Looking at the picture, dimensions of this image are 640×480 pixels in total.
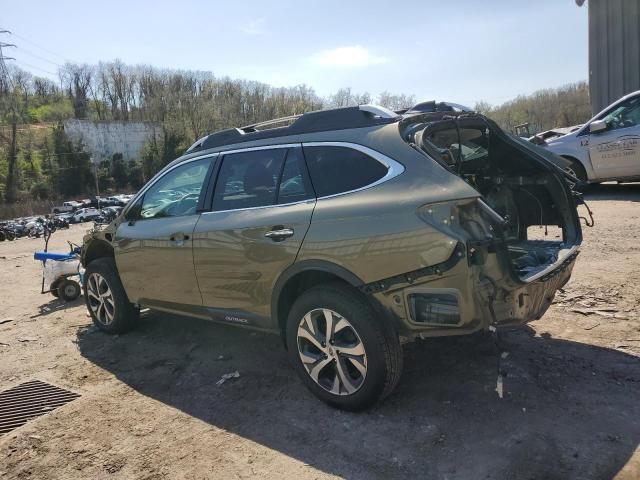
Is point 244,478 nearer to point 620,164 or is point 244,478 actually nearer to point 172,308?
point 172,308

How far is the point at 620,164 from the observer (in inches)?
393

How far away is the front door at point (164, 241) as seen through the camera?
424 cm

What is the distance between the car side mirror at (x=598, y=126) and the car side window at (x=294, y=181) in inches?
336

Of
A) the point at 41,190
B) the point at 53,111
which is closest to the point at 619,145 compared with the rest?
the point at 41,190

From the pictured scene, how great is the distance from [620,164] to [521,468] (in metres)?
9.07

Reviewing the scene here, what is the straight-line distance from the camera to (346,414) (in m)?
3.37

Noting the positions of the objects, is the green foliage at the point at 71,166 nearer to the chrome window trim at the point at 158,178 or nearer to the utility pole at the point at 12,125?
the utility pole at the point at 12,125

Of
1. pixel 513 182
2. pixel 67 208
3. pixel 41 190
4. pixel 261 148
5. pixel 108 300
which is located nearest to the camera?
pixel 261 148

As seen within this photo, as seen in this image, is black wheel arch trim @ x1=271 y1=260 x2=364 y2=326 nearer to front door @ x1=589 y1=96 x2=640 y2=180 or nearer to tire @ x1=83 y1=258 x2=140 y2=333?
tire @ x1=83 y1=258 x2=140 y2=333

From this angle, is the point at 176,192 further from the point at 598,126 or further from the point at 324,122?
the point at 598,126

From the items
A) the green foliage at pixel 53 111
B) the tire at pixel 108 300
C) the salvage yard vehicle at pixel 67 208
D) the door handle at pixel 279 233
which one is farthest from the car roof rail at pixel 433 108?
the green foliage at pixel 53 111

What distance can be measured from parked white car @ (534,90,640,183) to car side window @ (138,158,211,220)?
23.7 ft

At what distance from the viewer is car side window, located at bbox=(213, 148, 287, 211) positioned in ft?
12.3

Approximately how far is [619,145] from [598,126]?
52 cm
